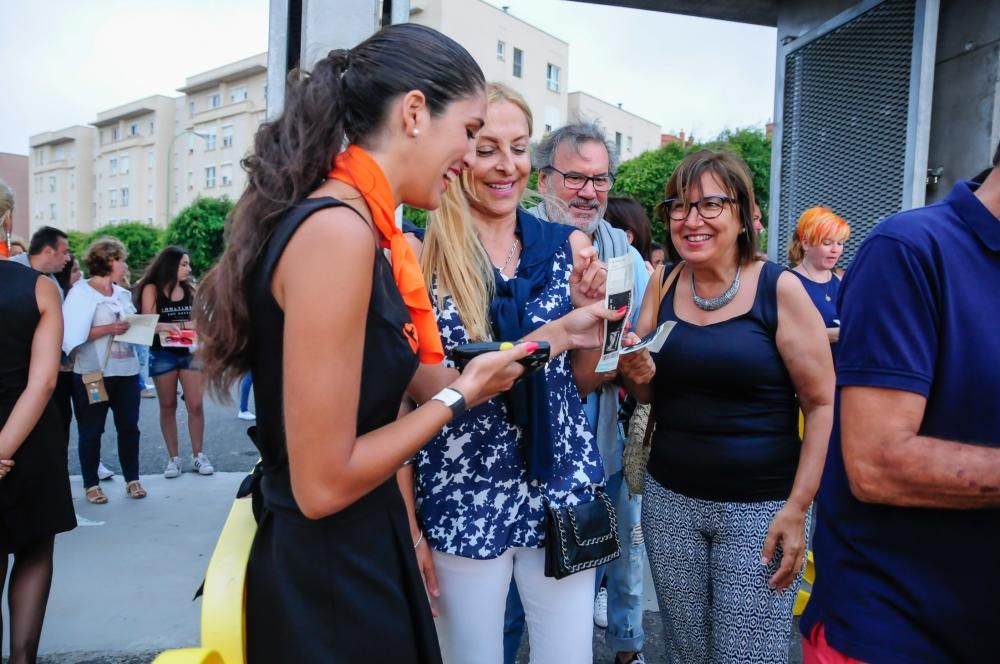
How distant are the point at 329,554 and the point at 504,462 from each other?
0.73m

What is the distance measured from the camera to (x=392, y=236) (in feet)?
4.65

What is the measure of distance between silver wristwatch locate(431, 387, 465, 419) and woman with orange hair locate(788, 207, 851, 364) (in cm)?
340

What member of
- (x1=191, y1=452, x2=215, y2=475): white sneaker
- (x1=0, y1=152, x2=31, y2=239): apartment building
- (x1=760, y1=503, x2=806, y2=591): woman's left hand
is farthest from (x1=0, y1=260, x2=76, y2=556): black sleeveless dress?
(x1=0, y1=152, x2=31, y2=239): apartment building

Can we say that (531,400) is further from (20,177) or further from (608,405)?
(20,177)

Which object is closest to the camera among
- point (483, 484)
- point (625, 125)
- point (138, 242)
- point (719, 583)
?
point (483, 484)

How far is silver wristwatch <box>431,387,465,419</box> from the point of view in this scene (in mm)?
1418

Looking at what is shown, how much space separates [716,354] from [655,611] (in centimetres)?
238

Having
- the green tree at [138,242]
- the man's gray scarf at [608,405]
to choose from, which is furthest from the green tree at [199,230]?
the man's gray scarf at [608,405]

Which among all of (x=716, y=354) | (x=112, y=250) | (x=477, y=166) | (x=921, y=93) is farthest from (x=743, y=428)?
(x=112, y=250)

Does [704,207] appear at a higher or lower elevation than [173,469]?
higher

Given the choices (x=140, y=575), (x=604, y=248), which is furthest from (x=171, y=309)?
(x=604, y=248)

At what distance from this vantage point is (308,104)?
137cm

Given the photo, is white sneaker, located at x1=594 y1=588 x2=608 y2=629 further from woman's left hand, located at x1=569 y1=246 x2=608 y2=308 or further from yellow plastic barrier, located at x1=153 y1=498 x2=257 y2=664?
yellow plastic barrier, located at x1=153 y1=498 x2=257 y2=664

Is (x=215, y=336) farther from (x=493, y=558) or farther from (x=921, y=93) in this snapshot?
(x=921, y=93)
